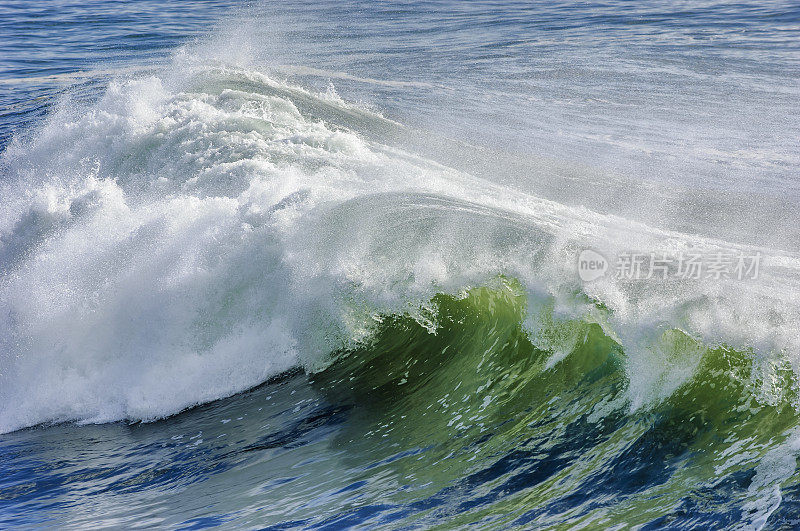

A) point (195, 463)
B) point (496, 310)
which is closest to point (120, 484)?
point (195, 463)

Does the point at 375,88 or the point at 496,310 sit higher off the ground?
the point at 375,88

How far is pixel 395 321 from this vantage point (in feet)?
23.1

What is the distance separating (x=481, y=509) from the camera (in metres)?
4.50

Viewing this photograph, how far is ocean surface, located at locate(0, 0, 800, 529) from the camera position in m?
4.84

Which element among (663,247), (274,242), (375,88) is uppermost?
(375,88)

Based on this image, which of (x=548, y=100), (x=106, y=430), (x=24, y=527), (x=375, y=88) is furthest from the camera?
(x=375, y=88)

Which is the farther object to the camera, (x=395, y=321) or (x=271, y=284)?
(x=395, y=321)

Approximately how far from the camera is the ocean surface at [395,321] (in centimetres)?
484

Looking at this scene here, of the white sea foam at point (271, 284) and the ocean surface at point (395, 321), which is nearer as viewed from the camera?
the ocean surface at point (395, 321)

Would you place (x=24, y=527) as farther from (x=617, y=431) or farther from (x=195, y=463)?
(x=617, y=431)

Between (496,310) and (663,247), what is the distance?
62.2 inches

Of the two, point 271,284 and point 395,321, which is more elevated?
point 271,284

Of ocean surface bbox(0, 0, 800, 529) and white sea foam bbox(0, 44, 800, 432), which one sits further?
white sea foam bbox(0, 44, 800, 432)

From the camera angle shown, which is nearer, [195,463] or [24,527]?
[24,527]
